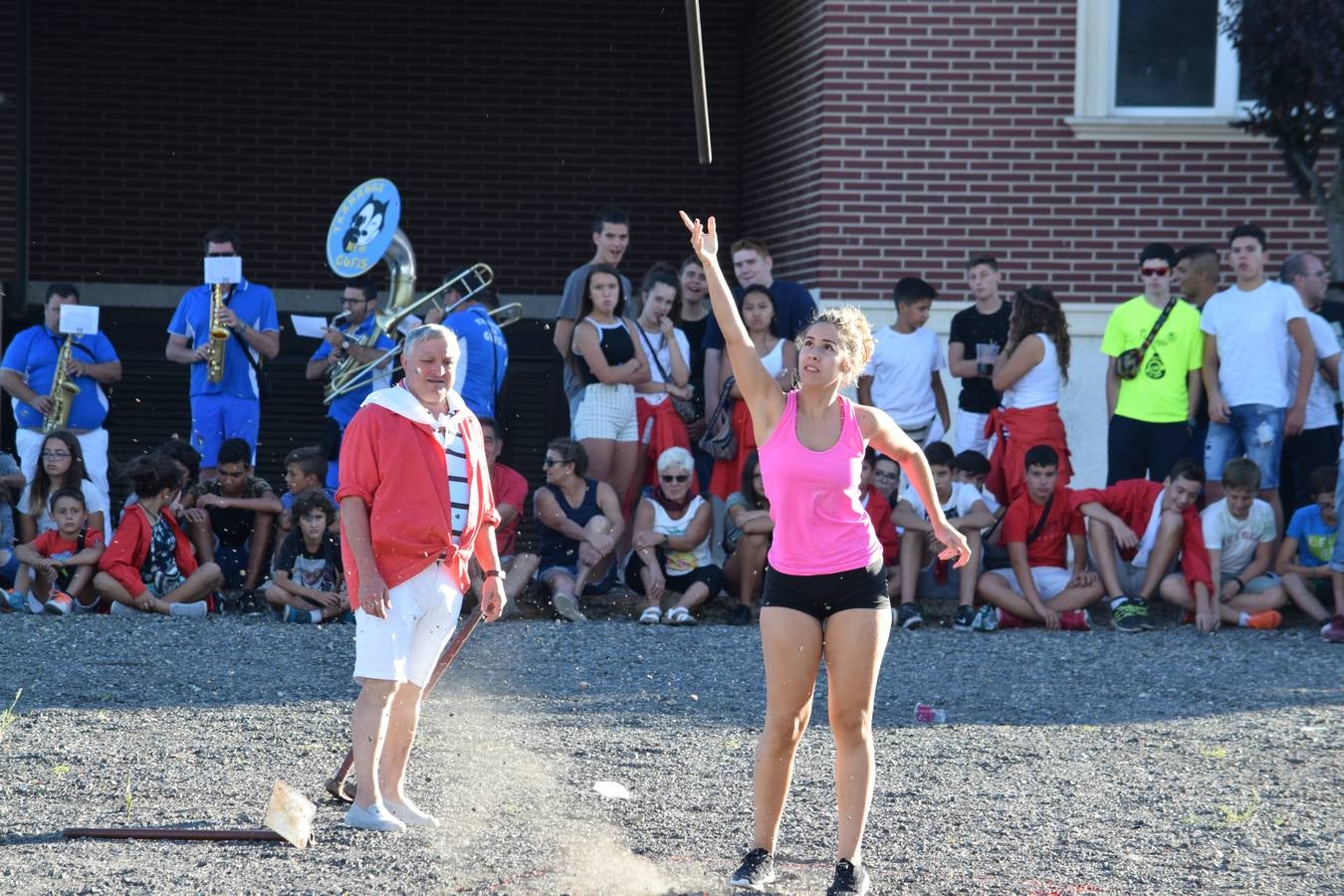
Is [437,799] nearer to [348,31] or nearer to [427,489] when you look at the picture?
[427,489]

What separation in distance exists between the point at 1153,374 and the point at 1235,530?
102 cm

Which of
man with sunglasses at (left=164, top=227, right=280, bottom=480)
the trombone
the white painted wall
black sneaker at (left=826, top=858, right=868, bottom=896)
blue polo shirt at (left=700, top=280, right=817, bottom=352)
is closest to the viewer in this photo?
black sneaker at (left=826, top=858, right=868, bottom=896)

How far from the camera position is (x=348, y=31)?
15.0 metres

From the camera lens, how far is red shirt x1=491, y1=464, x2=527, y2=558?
32.4ft

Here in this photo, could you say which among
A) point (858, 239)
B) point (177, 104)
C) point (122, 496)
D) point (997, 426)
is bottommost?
point (122, 496)

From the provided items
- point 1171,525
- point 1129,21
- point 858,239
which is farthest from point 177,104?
point 1171,525

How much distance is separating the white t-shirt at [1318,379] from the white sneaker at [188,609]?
611 cm

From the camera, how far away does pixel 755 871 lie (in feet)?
15.5

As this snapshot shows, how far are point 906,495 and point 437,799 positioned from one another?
497 centimetres

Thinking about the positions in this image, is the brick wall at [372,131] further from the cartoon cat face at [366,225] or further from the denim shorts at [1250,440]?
the denim shorts at [1250,440]

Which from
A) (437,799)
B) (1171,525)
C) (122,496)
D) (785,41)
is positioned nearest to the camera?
(437,799)

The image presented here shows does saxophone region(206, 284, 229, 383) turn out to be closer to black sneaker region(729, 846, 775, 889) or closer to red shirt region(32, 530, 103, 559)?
red shirt region(32, 530, 103, 559)

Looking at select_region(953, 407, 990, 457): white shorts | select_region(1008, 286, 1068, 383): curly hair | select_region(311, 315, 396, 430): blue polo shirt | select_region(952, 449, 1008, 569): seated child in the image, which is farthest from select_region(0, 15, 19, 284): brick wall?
select_region(1008, 286, 1068, 383): curly hair

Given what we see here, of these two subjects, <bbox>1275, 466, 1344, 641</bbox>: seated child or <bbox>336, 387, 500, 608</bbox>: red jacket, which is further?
<bbox>1275, 466, 1344, 641</bbox>: seated child
